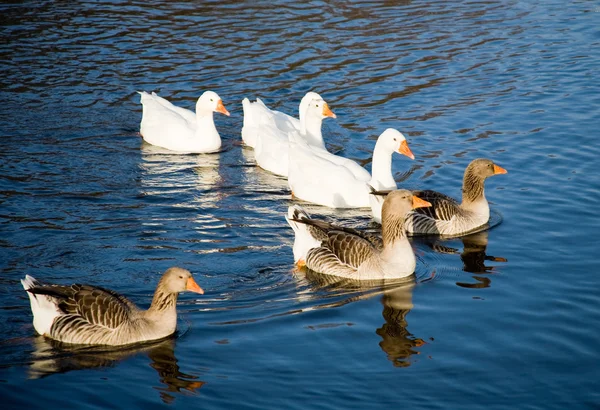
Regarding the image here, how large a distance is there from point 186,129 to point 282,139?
1.92 metres

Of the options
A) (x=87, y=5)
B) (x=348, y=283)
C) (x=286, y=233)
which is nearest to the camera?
(x=348, y=283)

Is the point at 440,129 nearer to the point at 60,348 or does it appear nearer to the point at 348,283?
the point at 348,283

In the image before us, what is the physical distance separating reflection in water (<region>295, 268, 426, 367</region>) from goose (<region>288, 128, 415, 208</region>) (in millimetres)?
2569

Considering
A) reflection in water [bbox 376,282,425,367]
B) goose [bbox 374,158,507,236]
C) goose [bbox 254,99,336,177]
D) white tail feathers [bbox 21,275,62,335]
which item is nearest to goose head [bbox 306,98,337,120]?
goose [bbox 254,99,336,177]

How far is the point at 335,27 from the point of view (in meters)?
22.0

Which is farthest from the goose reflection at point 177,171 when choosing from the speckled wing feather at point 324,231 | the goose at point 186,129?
the speckled wing feather at point 324,231

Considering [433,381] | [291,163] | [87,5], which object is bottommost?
[433,381]

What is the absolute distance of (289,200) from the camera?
44.6 ft

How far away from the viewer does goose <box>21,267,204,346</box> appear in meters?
8.78

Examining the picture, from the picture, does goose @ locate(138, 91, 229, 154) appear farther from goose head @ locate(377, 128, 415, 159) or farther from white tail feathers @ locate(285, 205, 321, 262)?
white tail feathers @ locate(285, 205, 321, 262)

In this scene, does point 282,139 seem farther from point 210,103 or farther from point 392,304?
point 392,304

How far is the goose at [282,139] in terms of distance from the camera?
1459 centimetres

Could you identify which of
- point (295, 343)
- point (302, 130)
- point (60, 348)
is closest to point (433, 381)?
point (295, 343)

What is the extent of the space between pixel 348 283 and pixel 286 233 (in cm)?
169
